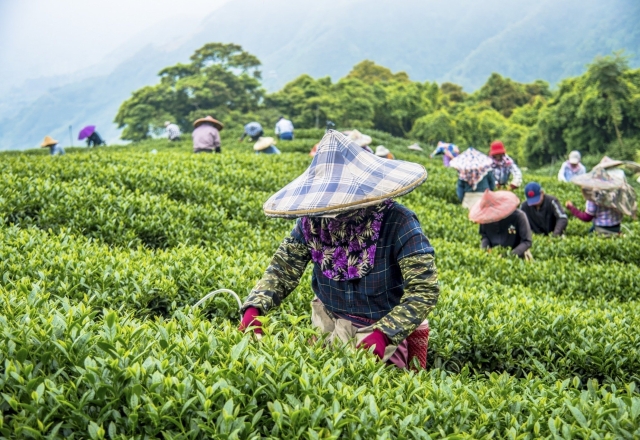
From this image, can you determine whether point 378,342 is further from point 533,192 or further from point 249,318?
point 533,192

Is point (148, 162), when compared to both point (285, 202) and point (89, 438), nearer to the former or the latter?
point (285, 202)

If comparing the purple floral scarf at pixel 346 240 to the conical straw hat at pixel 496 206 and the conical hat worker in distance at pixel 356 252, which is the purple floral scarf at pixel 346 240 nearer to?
the conical hat worker in distance at pixel 356 252

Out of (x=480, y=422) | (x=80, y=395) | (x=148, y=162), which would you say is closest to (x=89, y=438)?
(x=80, y=395)

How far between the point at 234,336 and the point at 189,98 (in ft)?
127

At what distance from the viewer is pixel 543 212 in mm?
8617

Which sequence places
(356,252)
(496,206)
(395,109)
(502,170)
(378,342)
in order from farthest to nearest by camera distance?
1. (395,109)
2. (502,170)
3. (496,206)
4. (356,252)
5. (378,342)

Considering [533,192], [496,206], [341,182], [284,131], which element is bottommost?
[533,192]

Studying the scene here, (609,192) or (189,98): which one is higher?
(189,98)

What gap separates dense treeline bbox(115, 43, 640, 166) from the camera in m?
27.0

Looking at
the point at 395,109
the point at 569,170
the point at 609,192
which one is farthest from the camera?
the point at 395,109

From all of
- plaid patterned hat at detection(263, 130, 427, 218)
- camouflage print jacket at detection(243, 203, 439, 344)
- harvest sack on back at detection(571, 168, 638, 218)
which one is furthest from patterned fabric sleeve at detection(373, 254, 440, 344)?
harvest sack on back at detection(571, 168, 638, 218)

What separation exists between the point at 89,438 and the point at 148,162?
25.6 feet

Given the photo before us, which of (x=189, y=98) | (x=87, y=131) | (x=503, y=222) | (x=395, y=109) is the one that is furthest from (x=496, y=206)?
(x=395, y=109)

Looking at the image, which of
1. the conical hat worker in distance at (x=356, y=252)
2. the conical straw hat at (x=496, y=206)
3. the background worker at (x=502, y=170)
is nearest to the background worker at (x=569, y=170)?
the background worker at (x=502, y=170)
